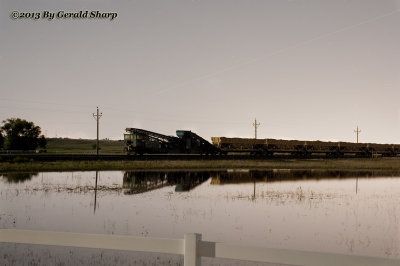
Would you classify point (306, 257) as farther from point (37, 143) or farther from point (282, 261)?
point (37, 143)

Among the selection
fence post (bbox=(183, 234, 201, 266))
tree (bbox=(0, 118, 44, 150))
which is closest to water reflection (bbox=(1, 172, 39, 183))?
fence post (bbox=(183, 234, 201, 266))

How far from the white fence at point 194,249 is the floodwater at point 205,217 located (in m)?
5.66

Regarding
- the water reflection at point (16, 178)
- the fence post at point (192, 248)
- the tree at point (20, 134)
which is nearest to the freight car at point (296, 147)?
the water reflection at point (16, 178)

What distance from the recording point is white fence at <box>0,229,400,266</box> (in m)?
4.03

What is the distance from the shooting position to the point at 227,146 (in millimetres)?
64812

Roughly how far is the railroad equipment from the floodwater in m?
27.6

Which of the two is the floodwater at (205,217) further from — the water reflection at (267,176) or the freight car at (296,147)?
the freight car at (296,147)

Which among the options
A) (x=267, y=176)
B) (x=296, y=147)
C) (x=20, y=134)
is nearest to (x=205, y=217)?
(x=267, y=176)

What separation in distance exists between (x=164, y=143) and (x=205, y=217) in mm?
42250

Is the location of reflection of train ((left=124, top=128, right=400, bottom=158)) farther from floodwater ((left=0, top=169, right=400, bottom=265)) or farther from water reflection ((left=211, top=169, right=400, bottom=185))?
floodwater ((left=0, top=169, right=400, bottom=265))

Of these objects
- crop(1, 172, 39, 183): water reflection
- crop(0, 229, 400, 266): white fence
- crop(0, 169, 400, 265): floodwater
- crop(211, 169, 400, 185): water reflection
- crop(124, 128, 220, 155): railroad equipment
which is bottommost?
crop(0, 169, 400, 265): floodwater

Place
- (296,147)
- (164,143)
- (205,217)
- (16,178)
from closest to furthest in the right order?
1. (205,217)
2. (16,178)
3. (164,143)
4. (296,147)

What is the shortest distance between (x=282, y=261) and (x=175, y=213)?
14.0 metres

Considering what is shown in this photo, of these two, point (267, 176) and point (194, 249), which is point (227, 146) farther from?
point (194, 249)
